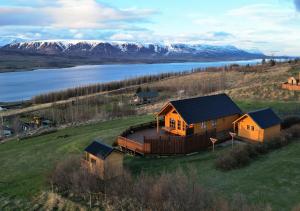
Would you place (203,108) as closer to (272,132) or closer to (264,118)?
(264,118)

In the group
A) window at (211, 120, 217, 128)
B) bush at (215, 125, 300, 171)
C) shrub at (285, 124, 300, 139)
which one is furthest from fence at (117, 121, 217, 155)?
shrub at (285, 124, 300, 139)

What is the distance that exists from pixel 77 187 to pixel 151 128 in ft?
51.2

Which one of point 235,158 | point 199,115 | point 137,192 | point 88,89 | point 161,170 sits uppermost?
point 199,115

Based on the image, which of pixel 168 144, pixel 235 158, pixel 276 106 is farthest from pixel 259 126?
pixel 276 106

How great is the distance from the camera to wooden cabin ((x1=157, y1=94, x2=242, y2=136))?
1271 inches

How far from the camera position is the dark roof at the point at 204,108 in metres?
32.3

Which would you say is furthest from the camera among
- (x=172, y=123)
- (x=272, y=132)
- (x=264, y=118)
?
(x=172, y=123)

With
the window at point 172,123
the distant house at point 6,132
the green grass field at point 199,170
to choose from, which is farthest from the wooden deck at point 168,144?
the distant house at point 6,132

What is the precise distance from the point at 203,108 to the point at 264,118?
17.7 ft

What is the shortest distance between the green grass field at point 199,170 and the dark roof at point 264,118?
A: 3.33 metres

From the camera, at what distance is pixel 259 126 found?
104 feet

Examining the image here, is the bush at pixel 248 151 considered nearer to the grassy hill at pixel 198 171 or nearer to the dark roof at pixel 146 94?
the grassy hill at pixel 198 171

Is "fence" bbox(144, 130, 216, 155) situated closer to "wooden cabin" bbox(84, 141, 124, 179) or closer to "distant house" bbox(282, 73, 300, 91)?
"wooden cabin" bbox(84, 141, 124, 179)

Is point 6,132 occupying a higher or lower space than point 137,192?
lower
